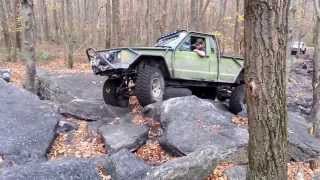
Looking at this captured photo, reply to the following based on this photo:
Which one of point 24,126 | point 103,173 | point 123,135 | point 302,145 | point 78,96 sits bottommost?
point 302,145

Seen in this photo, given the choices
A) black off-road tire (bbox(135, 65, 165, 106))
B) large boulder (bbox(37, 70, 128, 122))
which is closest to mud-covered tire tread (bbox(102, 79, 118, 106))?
large boulder (bbox(37, 70, 128, 122))

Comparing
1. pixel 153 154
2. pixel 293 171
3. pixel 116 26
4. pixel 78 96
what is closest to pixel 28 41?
pixel 78 96

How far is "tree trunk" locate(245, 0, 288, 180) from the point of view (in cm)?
425

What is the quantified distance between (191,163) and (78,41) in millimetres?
28216

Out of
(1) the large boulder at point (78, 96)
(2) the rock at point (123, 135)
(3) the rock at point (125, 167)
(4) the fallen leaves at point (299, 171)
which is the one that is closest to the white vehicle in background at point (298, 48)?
(1) the large boulder at point (78, 96)

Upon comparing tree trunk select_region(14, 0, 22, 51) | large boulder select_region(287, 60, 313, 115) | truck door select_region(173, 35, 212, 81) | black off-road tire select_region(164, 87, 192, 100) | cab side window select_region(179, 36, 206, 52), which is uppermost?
tree trunk select_region(14, 0, 22, 51)

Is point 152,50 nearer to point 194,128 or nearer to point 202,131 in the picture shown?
point 194,128

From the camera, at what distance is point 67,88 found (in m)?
13.3

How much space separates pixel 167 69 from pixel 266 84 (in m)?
6.69

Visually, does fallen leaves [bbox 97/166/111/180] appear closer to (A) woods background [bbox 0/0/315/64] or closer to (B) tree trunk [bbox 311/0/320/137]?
(B) tree trunk [bbox 311/0/320/137]

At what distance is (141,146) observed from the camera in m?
9.23

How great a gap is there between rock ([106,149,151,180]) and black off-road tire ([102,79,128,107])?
3775 millimetres

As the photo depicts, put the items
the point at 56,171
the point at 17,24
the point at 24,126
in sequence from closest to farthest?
the point at 56,171 → the point at 24,126 → the point at 17,24

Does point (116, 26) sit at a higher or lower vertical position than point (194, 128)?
higher
